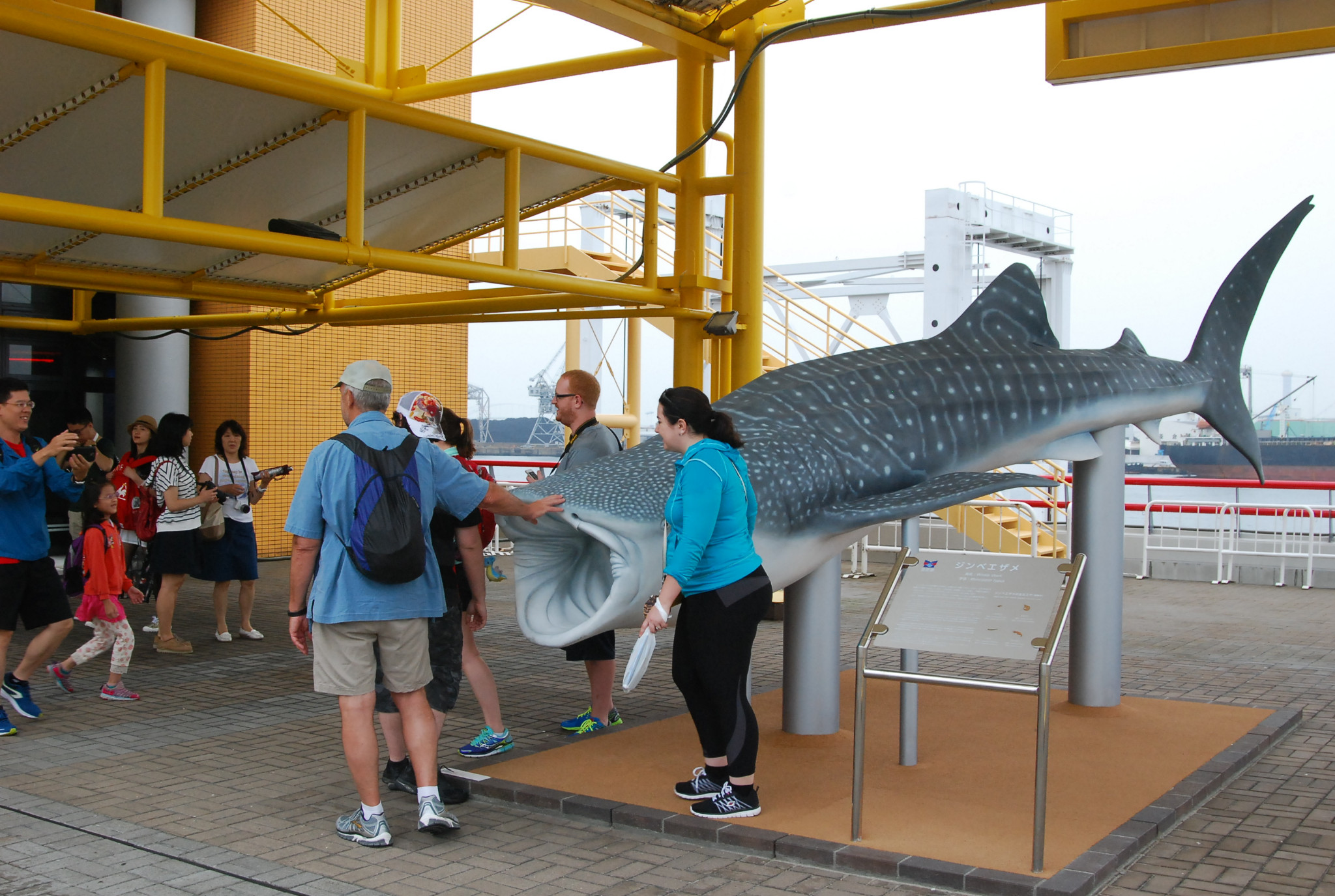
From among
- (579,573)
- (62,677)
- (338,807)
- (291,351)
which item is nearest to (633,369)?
(291,351)

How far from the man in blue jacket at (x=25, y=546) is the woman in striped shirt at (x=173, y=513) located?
6.39ft

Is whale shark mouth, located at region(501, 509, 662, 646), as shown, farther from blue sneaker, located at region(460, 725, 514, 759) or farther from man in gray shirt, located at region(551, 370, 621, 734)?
blue sneaker, located at region(460, 725, 514, 759)

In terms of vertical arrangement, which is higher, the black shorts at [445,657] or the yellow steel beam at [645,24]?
the yellow steel beam at [645,24]

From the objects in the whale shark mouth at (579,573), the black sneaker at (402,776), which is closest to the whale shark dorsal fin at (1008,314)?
the whale shark mouth at (579,573)

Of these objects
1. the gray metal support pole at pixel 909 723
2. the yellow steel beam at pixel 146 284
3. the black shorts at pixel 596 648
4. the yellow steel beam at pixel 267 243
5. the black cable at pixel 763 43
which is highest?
the black cable at pixel 763 43

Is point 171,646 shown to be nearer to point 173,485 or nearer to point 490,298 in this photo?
point 173,485

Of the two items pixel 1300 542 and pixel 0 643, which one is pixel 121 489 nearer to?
pixel 0 643

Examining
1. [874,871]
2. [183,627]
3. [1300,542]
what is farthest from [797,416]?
[1300,542]

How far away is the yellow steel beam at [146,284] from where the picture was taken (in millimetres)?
8547

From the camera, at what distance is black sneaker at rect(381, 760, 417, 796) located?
17.7 ft

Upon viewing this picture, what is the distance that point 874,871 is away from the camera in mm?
4363

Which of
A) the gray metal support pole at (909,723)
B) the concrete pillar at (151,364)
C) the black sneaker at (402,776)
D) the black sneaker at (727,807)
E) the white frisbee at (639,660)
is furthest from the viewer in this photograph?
the concrete pillar at (151,364)

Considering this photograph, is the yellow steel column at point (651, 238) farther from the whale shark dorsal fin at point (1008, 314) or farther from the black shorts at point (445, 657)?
the black shorts at point (445, 657)

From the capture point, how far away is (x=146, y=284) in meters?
9.18
